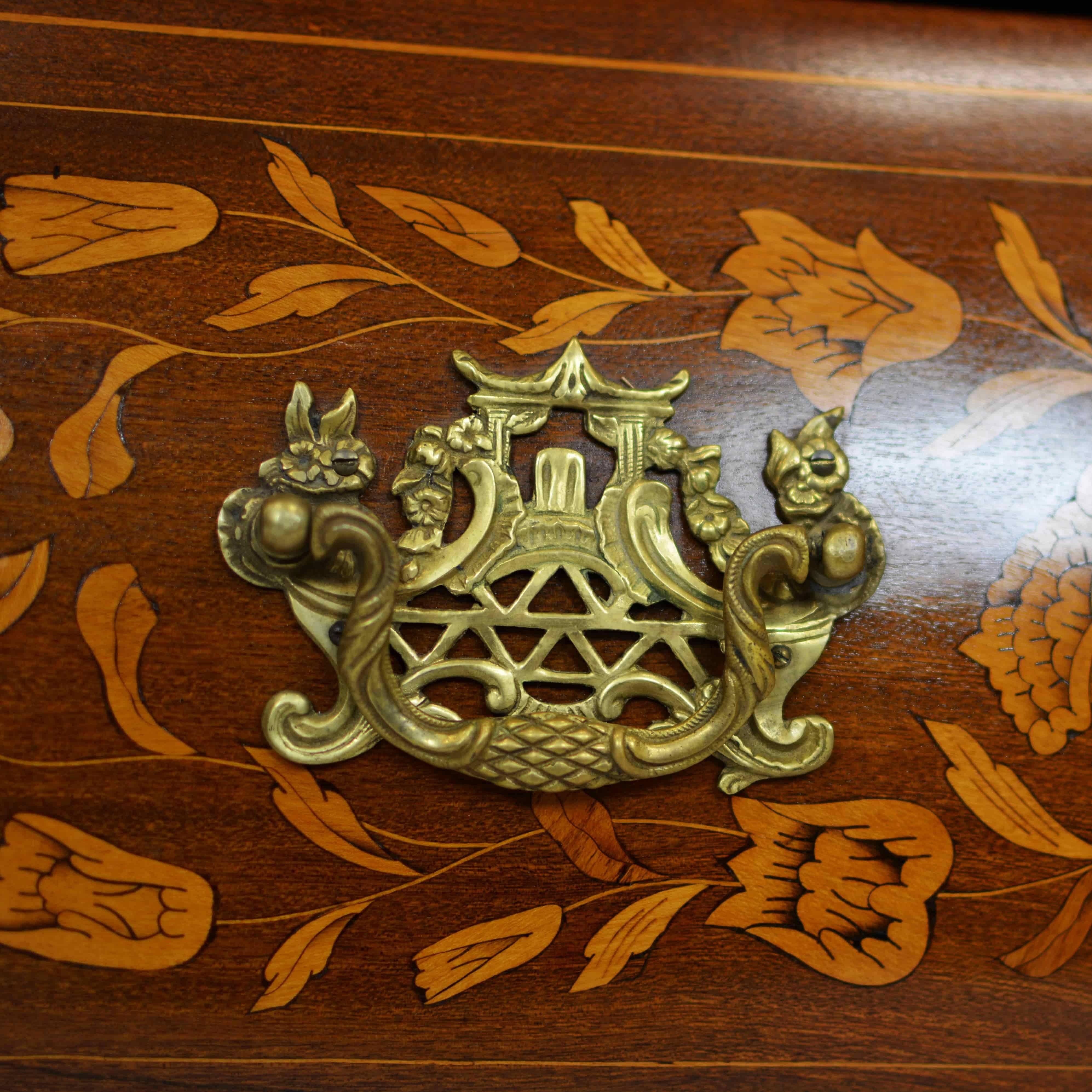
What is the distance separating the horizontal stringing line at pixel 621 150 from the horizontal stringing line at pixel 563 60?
0.14ft

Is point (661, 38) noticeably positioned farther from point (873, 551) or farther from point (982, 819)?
point (982, 819)

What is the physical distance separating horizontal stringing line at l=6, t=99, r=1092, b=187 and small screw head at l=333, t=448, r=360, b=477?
0.45 feet

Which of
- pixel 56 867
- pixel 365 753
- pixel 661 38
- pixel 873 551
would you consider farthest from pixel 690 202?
pixel 56 867

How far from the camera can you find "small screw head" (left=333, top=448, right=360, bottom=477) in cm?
43

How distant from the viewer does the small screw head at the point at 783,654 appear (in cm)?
45

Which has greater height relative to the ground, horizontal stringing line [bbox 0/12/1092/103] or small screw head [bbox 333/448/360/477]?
horizontal stringing line [bbox 0/12/1092/103]

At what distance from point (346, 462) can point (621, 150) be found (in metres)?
0.23

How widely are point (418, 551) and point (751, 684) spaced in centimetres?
17

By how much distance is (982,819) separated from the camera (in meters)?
0.48

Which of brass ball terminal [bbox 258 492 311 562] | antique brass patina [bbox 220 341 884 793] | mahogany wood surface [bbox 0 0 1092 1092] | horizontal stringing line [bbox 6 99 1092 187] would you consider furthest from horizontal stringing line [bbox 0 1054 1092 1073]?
horizontal stringing line [bbox 6 99 1092 187]

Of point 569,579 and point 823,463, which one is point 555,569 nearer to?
point 569,579

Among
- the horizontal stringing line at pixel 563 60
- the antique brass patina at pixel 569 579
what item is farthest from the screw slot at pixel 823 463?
the horizontal stringing line at pixel 563 60

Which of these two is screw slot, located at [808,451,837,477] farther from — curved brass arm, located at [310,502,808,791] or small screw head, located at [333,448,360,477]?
small screw head, located at [333,448,360,477]

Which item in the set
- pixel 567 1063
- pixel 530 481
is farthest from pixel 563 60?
pixel 567 1063
